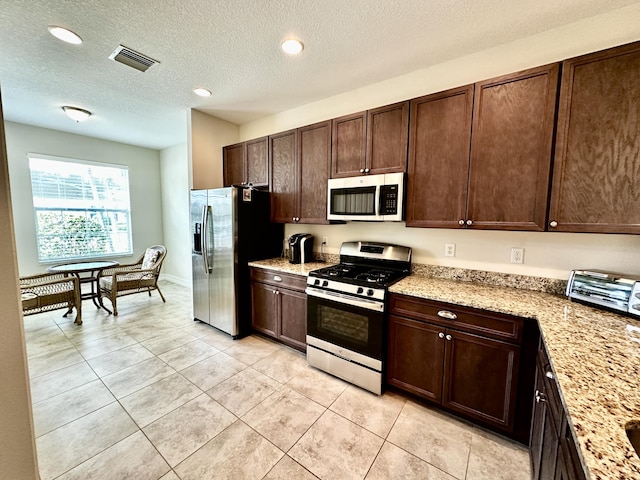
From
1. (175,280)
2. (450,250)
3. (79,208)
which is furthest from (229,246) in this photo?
(79,208)

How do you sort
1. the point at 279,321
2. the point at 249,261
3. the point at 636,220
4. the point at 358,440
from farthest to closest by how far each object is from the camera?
the point at 249,261
the point at 279,321
the point at 358,440
the point at 636,220

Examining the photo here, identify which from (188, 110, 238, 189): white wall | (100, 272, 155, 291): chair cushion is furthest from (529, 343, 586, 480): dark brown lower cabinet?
(100, 272, 155, 291): chair cushion

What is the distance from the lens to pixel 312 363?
2490 mm

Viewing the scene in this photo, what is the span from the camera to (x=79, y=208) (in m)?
4.59

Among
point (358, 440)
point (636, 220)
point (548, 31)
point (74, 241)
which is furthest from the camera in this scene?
point (74, 241)

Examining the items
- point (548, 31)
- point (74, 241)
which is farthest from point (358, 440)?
point (74, 241)

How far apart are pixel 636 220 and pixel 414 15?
5.94ft

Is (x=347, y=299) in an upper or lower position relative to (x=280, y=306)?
upper

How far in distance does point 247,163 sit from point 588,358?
3.39 metres

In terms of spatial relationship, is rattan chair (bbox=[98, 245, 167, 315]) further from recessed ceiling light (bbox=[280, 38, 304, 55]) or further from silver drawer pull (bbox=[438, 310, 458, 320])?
silver drawer pull (bbox=[438, 310, 458, 320])

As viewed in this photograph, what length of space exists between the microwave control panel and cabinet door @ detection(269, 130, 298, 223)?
3.44 ft

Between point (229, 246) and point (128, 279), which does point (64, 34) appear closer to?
point (229, 246)

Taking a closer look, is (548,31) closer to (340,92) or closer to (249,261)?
(340,92)

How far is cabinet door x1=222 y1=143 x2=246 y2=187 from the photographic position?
341cm
